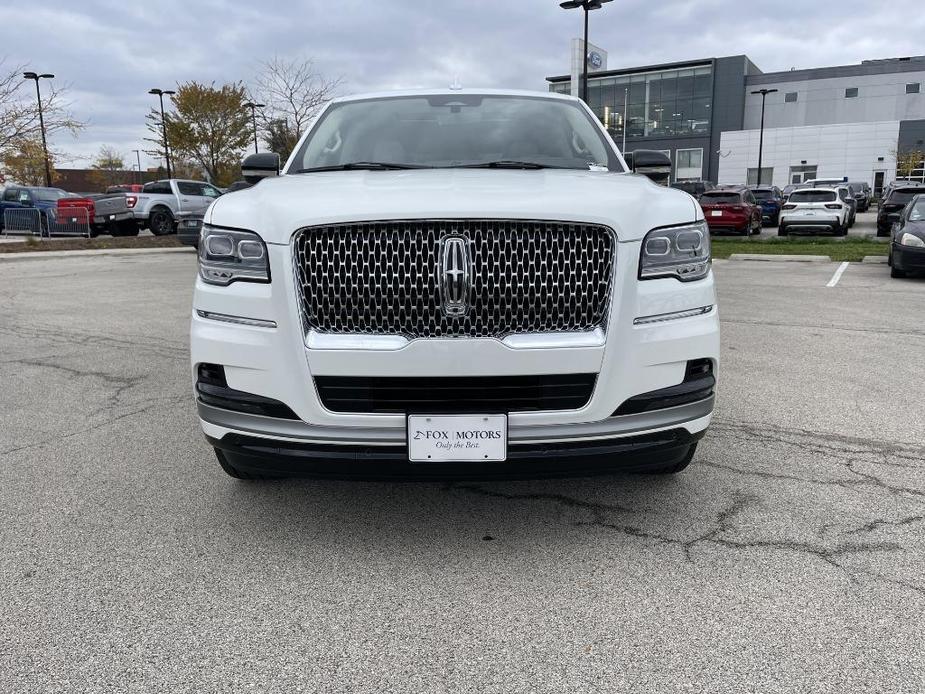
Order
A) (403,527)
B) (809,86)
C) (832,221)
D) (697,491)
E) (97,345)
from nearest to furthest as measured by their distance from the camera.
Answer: (403,527), (697,491), (97,345), (832,221), (809,86)

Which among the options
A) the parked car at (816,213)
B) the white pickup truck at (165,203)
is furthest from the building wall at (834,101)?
the white pickup truck at (165,203)

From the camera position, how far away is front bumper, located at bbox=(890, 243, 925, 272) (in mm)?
12164

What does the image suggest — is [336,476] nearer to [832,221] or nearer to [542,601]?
[542,601]

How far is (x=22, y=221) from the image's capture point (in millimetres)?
25578

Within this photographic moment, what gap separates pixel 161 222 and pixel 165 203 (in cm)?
63

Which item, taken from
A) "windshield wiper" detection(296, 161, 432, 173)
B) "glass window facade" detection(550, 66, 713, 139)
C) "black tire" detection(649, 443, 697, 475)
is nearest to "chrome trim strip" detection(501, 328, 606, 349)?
"black tire" detection(649, 443, 697, 475)

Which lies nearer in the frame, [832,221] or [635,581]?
[635,581]

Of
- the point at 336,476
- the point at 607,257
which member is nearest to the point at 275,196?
the point at 336,476

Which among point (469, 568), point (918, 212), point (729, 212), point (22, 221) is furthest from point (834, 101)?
point (469, 568)

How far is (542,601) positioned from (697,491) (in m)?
1.29

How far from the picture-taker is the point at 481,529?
10.5 ft

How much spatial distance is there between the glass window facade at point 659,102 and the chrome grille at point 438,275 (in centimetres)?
7091

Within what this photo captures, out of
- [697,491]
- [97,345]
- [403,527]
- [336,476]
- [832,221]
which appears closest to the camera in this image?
[336,476]

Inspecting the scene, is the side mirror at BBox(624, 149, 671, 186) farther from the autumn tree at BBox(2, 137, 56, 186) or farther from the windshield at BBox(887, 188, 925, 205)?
the autumn tree at BBox(2, 137, 56, 186)
